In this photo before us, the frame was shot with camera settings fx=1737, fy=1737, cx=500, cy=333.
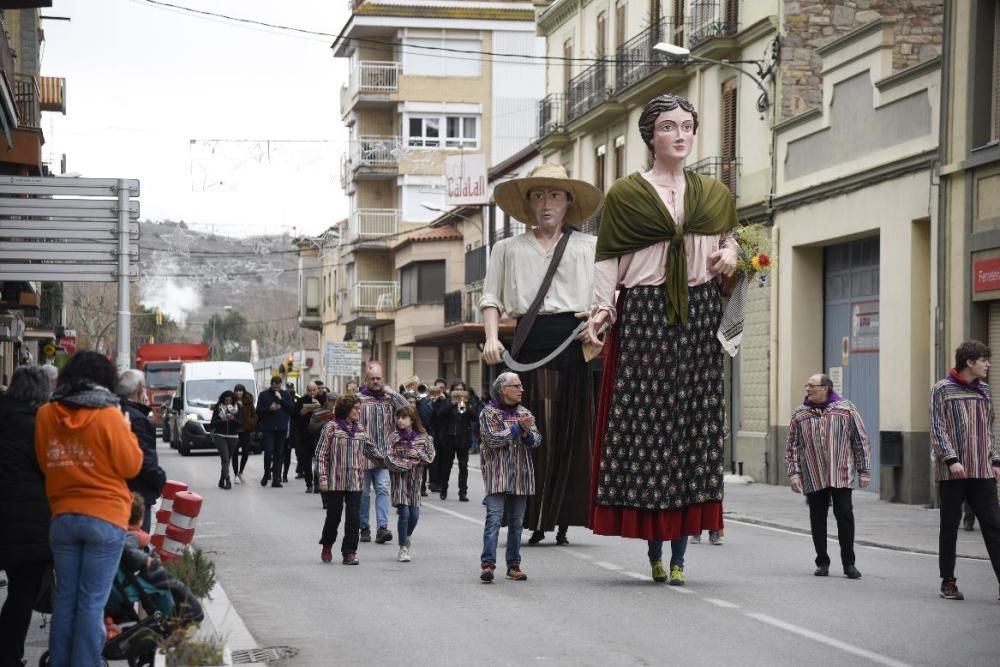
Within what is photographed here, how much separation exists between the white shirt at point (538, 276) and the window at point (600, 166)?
2819 centimetres

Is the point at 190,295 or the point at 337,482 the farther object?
the point at 190,295

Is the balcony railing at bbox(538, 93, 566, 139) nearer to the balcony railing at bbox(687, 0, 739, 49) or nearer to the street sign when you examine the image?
the balcony railing at bbox(687, 0, 739, 49)

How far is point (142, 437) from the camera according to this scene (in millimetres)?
10586

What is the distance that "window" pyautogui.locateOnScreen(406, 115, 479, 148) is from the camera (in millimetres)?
68938

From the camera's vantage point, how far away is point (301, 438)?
28688 millimetres

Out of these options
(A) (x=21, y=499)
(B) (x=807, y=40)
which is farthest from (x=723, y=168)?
(A) (x=21, y=499)

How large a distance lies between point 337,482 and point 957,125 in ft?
35.7

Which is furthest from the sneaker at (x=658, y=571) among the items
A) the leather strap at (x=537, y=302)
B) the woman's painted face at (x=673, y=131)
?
the woman's painted face at (x=673, y=131)

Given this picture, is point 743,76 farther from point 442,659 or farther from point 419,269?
point 419,269

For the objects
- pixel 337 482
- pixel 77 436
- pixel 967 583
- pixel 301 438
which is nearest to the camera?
pixel 77 436

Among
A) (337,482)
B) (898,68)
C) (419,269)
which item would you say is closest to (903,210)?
(898,68)

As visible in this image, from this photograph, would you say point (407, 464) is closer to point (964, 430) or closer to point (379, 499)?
point (379, 499)

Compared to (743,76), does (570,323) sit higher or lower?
lower

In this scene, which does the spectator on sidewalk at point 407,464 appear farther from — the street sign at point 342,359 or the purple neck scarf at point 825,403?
the street sign at point 342,359
